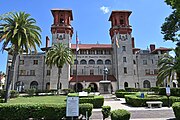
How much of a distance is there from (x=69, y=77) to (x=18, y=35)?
3024 centimetres

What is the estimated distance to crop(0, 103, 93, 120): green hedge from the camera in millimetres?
12242

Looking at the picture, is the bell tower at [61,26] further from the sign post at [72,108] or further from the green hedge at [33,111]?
the sign post at [72,108]

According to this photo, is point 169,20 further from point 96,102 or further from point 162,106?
point 96,102

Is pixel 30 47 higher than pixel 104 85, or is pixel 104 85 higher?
pixel 30 47

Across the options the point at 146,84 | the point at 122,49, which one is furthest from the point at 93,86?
the point at 146,84

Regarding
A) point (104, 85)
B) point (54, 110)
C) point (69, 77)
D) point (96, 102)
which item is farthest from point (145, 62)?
point (54, 110)

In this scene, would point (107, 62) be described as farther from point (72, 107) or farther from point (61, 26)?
point (72, 107)

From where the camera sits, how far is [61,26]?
52.8m

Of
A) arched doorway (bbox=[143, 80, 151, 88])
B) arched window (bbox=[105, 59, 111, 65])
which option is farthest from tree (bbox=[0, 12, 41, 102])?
arched doorway (bbox=[143, 80, 151, 88])

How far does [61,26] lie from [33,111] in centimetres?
4312

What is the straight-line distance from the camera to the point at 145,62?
185ft

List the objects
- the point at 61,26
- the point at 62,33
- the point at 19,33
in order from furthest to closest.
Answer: the point at 62,33
the point at 61,26
the point at 19,33

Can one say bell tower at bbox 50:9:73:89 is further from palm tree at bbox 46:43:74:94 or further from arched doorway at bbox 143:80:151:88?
arched doorway at bbox 143:80:151:88

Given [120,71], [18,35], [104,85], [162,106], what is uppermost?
[18,35]
